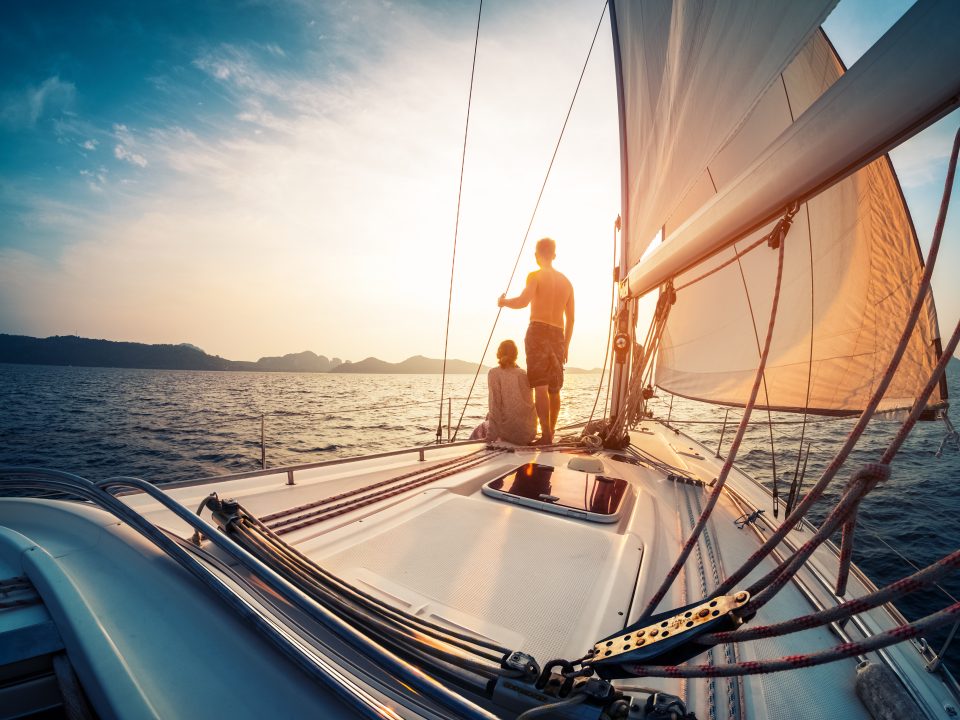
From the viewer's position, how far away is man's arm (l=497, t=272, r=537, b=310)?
400 centimetres

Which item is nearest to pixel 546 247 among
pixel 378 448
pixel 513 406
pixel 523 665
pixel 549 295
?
pixel 549 295

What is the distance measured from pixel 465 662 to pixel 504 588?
1.50 ft

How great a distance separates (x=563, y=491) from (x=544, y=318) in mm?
2258

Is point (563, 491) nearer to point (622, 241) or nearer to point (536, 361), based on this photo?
point (536, 361)

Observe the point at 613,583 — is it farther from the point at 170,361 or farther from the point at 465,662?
the point at 170,361

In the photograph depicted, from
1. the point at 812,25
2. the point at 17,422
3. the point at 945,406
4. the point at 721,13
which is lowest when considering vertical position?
the point at 17,422

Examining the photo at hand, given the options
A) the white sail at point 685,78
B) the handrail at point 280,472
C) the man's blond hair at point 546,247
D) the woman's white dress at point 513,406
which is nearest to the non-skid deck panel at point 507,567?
the handrail at point 280,472

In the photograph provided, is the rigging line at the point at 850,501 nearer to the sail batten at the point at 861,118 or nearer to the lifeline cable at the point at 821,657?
the lifeline cable at the point at 821,657

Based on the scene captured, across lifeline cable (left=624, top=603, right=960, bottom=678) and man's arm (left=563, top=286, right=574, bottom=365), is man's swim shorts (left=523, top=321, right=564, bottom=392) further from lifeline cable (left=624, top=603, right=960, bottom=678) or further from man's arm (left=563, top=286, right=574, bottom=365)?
lifeline cable (left=624, top=603, right=960, bottom=678)

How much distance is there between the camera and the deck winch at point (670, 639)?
773 mm

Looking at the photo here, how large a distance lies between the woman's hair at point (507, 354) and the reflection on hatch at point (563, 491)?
1.80 meters

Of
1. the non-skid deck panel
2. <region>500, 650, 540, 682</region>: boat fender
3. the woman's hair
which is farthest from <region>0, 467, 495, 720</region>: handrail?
the woman's hair

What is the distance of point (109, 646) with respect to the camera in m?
0.72

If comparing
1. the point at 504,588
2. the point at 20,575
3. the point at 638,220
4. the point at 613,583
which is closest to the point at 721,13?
the point at 638,220
